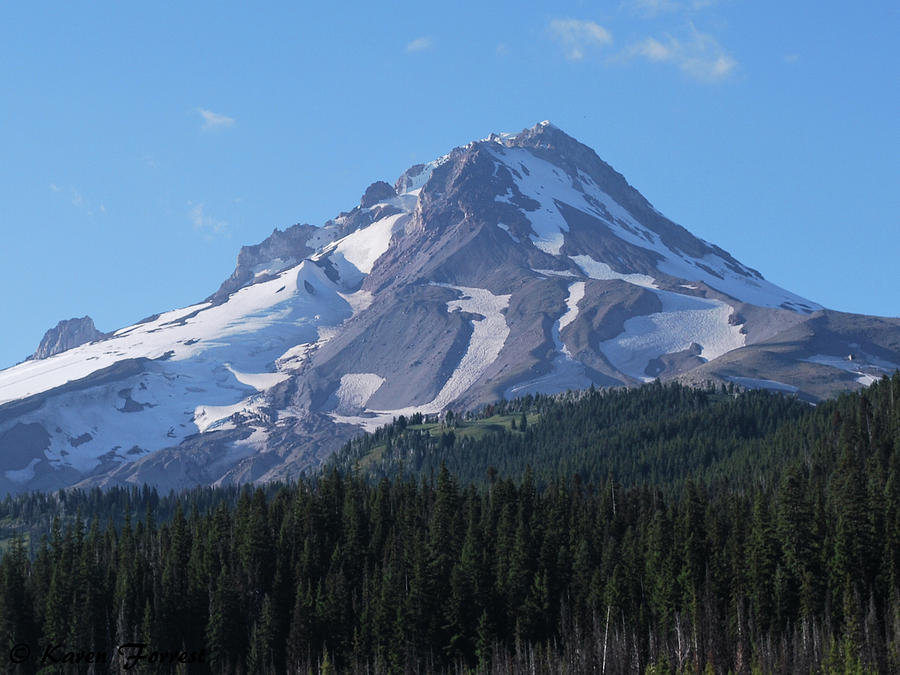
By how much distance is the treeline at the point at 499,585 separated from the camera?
12488cm

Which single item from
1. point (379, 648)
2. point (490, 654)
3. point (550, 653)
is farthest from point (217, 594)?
point (550, 653)

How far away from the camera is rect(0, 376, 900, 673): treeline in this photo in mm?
124875

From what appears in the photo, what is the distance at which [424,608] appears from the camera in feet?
454

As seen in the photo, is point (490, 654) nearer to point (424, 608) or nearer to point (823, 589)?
point (424, 608)
